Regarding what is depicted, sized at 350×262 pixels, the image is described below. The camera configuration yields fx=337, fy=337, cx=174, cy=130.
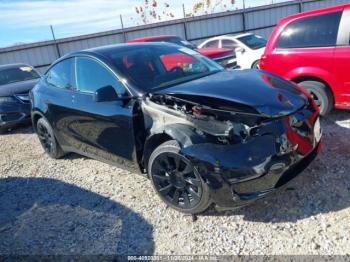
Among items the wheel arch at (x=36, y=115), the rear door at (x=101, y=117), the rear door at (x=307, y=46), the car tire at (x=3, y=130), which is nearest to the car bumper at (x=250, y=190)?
the rear door at (x=101, y=117)

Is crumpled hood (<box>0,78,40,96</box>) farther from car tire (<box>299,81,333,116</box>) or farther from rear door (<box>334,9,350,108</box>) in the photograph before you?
rear door (<box>334,9,350,108</box>)

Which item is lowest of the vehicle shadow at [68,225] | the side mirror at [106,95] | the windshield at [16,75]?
the vehicle shadow at [68,225]

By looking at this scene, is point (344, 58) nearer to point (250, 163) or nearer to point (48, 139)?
point (250, 163)

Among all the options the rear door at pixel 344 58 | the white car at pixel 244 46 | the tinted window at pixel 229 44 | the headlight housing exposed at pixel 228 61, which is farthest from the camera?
the tinted window at pixel 229 44

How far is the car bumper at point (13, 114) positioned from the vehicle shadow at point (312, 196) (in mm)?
5689

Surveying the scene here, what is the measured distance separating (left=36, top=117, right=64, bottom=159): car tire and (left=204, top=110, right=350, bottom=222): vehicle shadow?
2.95 m

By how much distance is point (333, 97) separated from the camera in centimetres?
503

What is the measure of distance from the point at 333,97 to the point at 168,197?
10.3 ft

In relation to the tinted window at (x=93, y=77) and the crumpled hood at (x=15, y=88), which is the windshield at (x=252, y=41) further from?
the tinted window at (x=93, y=77)

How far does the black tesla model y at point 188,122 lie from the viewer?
296 cm

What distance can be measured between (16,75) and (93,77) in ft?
18.5

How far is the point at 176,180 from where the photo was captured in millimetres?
3328

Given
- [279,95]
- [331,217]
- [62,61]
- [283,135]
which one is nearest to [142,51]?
[62,61]

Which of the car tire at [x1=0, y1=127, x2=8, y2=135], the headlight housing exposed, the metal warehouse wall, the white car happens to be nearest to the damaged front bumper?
the car tire at [x1=0, y1=127, x2=8, y2=135]
